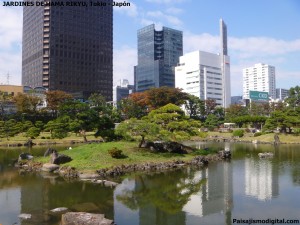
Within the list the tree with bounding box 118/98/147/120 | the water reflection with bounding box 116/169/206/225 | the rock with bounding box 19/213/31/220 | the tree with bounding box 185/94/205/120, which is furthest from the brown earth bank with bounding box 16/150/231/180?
the tree with bounding box 185/94/205/120

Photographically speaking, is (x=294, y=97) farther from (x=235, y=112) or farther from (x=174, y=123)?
(x=174, y=123)

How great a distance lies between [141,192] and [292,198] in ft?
32.1

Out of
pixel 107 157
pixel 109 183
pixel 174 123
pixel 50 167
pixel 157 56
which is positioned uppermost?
pixel 157 56

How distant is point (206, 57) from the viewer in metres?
147

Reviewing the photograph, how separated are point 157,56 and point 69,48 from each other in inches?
2347

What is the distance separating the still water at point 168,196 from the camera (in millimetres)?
16797

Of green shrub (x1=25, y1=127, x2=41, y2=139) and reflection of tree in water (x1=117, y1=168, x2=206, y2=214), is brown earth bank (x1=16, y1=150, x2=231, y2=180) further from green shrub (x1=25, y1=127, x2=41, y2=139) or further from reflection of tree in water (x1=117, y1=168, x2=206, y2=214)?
green shrub (x1=25, y1=127, x2=41, y2=139)

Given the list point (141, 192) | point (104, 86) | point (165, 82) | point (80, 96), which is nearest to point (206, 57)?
point (165, 82)

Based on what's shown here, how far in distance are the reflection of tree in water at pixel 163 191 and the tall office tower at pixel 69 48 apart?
108 m

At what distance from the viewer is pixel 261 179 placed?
25719 mm

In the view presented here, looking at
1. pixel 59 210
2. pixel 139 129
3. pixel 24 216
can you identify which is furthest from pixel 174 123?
pixel 24 216

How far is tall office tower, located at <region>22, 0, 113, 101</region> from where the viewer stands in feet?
418

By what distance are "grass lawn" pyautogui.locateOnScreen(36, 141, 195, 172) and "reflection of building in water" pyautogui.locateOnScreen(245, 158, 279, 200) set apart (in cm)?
676

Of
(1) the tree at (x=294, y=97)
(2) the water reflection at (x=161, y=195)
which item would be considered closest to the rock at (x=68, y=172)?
(2) the water reflection at (x=161, y=195)
